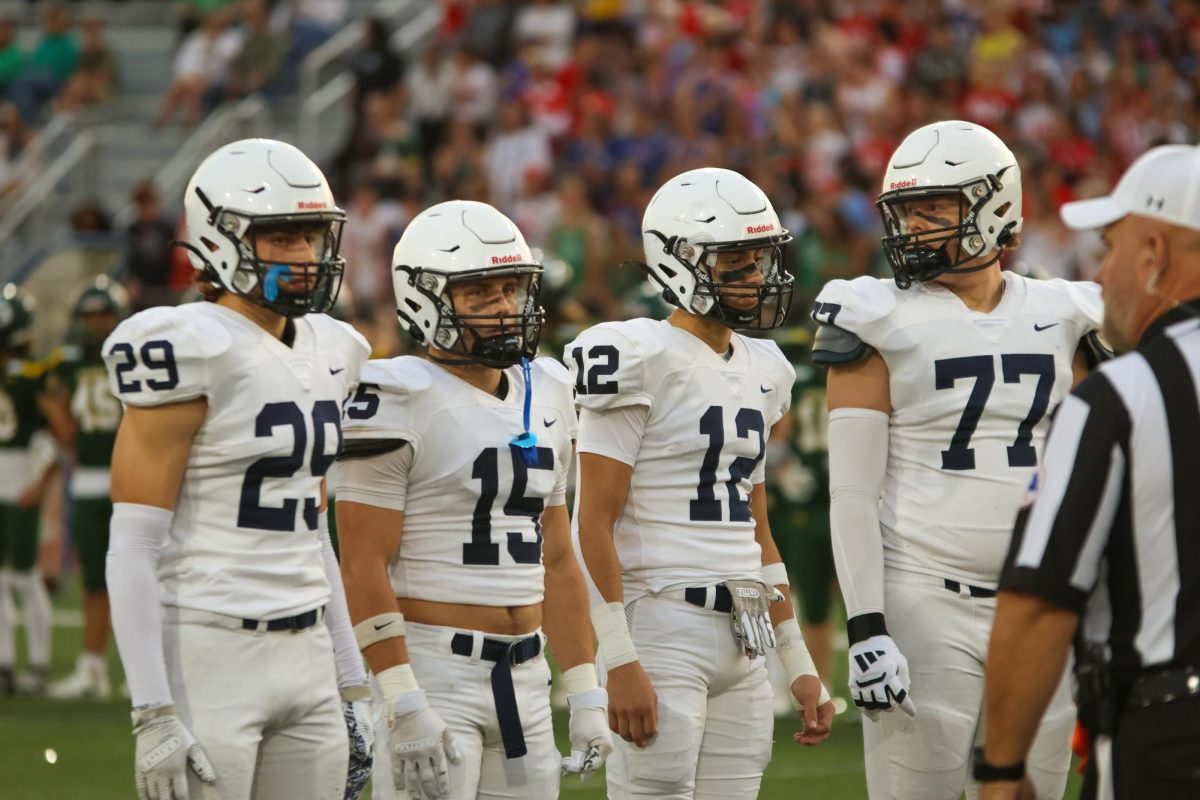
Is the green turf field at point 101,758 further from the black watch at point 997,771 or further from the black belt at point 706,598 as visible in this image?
the black watch at point 997,771

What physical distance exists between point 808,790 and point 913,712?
286 cm

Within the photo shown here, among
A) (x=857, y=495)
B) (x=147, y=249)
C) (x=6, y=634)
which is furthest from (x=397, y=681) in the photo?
(x=147, y=249)

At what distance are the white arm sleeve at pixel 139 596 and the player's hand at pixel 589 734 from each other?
0.99 m

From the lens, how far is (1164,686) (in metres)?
2.78

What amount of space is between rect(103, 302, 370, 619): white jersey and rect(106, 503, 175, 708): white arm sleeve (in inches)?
3.4

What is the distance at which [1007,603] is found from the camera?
2834mm

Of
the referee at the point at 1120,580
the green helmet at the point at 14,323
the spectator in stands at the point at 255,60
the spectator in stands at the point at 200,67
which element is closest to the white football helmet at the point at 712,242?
the referee at the point at 1120,580

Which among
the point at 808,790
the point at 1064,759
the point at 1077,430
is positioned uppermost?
the point at 1077,430

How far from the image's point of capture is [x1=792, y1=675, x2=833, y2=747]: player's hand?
432 cm

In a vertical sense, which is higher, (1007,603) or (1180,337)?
(1180,337)

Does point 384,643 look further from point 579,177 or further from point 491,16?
point 491,16

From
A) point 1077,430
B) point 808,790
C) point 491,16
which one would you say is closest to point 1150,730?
point 1077,430

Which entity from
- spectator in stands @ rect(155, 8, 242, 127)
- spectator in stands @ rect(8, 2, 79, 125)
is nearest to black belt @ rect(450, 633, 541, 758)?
spectator in stands @ rect(155, 8, 242, 127)

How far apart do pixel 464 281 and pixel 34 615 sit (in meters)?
5.52
